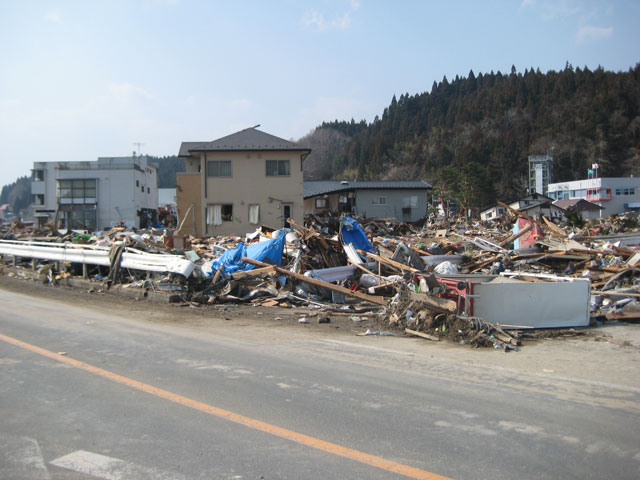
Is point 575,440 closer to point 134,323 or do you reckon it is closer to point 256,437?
point 256,437

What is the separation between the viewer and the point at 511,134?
309 ft

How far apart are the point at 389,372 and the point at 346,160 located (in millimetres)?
108468

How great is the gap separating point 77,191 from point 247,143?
35.3 m

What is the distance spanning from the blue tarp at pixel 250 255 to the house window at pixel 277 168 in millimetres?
18760

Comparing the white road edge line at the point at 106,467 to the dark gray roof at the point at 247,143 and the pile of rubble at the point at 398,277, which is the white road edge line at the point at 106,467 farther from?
the dark gray roof at the point at 247,143

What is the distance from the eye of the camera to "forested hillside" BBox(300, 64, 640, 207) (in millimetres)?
87875

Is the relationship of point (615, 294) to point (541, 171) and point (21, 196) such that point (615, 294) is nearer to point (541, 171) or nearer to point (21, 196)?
point (541, 171)

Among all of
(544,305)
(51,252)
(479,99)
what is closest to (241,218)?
(51,252)

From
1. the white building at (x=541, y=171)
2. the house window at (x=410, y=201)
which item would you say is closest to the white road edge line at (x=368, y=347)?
the house window at (x=410, y=201)

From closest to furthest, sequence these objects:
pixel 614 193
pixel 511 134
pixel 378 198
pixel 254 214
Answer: pixel 254 214, pixel 378 198, pixel 614 193, pixel 511 134

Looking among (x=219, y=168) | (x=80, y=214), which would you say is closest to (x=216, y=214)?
(x=219, y=168)

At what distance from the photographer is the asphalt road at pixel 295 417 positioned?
3.55 meters

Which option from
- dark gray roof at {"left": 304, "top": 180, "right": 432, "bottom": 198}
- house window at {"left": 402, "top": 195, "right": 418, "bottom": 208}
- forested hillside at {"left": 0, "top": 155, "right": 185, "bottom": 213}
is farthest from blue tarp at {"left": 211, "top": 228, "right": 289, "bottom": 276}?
forested hillside at {"left": 0, "top": 155, "right": 185, "bottom": 213}

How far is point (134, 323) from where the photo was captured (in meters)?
9.23
